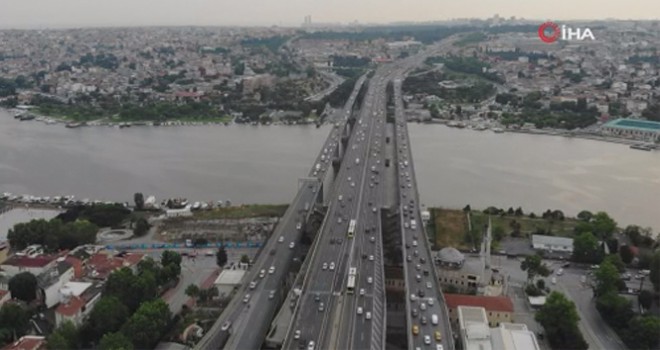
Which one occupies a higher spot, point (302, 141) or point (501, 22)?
point (501, 22)

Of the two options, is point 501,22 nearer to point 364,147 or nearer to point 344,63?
point 344,63

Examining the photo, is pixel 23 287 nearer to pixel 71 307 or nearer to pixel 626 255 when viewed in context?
pixel 71 307

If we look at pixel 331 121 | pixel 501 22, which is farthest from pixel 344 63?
pixel 501 22

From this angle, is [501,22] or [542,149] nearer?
[542,149]

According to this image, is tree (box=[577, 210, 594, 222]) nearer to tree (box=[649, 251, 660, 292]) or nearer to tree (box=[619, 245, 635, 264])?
tree (box=[619, 245, 635, 264])

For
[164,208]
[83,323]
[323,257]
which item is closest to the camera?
[83,323]
